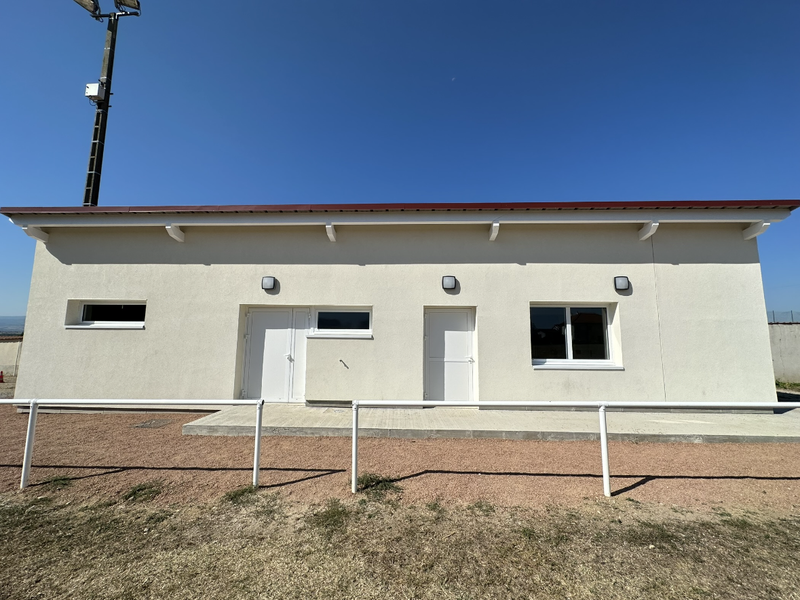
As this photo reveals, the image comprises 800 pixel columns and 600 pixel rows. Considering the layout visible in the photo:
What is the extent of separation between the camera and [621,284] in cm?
681

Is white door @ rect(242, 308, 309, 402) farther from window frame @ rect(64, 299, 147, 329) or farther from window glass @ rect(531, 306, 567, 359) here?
window glass @ rect(531, 306, 567, 359)

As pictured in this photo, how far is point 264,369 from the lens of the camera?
23.7 ft

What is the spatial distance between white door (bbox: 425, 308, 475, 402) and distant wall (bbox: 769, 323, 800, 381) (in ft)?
40.4

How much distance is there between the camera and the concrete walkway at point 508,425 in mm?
5113

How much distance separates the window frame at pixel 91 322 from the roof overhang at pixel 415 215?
149 centimetres

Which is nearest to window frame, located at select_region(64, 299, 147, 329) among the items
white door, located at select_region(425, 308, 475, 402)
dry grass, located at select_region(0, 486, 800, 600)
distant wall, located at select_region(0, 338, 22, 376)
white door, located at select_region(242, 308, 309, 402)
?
white door, located at select_region(242, 308, 309, 402)

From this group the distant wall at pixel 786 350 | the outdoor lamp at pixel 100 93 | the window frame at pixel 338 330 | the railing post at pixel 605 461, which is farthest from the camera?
the distant wall at pixel 786 350

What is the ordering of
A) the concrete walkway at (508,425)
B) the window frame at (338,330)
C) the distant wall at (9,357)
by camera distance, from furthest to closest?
the distant wall at (9,357) → the window frame at (338,330) → the concrete walkway at (508,425)

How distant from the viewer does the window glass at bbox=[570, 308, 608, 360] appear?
6.97 m

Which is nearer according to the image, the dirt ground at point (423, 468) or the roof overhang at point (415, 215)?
the dirt ground at point (423, 468)

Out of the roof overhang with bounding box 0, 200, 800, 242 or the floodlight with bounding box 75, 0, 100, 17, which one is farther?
the floodlight with bounding box 75, 0, 100, 17

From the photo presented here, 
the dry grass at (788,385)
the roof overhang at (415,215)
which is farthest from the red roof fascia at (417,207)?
the dry grass at (788,385)

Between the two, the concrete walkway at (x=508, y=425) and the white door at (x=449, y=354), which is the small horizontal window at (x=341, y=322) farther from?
the concrete walkway at (x=508, y=425)

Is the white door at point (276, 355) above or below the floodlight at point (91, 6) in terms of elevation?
below
